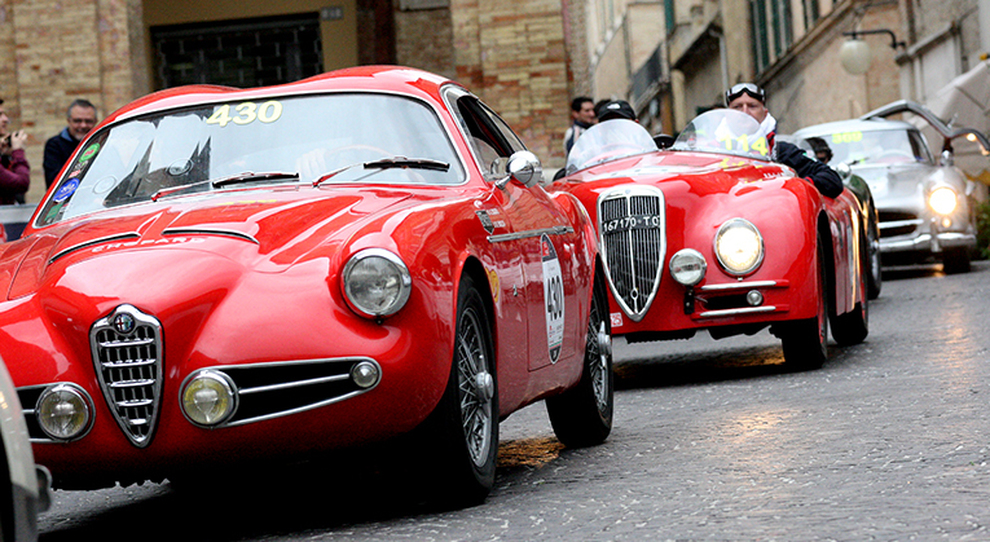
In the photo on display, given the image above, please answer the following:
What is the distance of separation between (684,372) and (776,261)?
4.27 ft

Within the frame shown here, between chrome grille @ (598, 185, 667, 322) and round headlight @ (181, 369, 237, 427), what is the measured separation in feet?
14.3

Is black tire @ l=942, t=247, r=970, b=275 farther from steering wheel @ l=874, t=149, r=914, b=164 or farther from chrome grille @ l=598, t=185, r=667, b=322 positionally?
chrome grille @ l=598, t=185, r=667, b=322

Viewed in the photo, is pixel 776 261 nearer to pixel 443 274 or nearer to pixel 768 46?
pixel 443 274

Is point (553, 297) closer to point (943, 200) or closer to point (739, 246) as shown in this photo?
point (739, 246)

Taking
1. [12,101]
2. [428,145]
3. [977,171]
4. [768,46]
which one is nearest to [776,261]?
[428,145]

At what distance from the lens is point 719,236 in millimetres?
8250

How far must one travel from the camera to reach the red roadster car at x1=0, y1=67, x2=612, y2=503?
4273mm

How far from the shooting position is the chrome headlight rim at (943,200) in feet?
56.3

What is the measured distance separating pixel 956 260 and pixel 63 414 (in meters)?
14.6

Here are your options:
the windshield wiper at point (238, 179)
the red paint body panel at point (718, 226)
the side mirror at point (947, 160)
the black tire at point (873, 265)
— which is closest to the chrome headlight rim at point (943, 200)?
the side mirror at point (947, 160)

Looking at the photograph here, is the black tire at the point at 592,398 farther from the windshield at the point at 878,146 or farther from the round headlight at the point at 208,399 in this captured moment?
the windshield at the point at 878,146

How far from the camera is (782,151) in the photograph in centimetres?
997

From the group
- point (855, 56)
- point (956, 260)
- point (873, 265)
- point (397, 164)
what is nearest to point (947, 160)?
point (956, 260)

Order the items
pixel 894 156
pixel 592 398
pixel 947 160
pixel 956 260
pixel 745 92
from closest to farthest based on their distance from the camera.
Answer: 1. pixel 592 398
2. pixel 745 92
3. pixel 956 260
4. pixel 947 160
5. pixel 894 156
